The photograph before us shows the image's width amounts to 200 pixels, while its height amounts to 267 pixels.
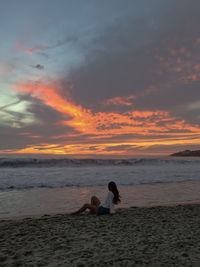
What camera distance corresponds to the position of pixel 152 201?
483 inches

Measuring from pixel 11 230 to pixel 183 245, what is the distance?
5315 mm

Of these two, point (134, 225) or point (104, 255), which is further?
point (134, 225)

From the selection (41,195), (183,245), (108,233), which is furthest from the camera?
(41,195)

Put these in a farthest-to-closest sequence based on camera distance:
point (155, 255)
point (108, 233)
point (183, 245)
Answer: point (108, 233)
point (183, 245)
point (155, 255)

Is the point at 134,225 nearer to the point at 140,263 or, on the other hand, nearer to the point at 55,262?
the point at 140,263

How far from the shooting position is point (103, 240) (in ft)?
18.8

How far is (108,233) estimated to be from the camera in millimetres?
6398

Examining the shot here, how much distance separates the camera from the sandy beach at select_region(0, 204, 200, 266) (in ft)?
14.9

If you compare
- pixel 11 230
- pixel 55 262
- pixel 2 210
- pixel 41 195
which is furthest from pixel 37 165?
pixel 55 262

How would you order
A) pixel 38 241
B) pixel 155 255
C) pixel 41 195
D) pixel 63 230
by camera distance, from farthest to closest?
pixel 41 195, pixel 63 230, pixel 38 241, pixel 155 255

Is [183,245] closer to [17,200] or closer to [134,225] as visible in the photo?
[134,225]

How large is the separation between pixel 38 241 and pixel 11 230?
1732 mm

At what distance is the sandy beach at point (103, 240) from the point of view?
453 cm

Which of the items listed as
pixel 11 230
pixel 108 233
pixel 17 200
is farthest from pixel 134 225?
pixel 17 200
